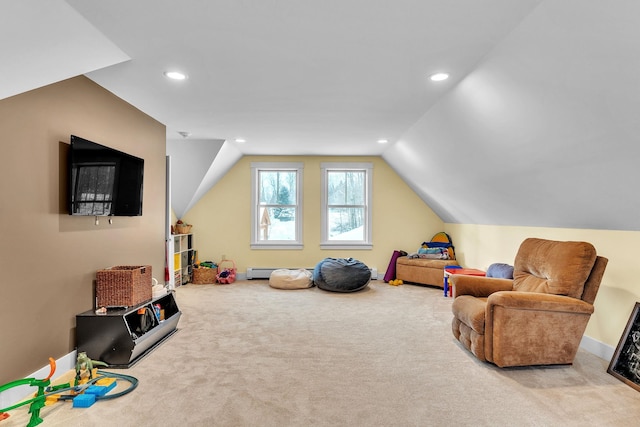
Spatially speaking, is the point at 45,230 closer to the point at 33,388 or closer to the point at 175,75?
the point at 33,388

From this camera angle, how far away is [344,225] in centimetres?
701

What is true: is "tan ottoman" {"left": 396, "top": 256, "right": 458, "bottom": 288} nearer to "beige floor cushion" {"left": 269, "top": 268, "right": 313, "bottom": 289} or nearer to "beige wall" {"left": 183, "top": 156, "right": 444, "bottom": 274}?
"beige wall" {"left": 183, "top": 156, "right": 444, "bottom": 274}

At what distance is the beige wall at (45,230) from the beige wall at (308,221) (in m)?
3.29

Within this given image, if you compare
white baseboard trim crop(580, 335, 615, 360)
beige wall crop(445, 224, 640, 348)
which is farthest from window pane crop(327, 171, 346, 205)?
white baseboard trim crop(580, 335, 615, 360)

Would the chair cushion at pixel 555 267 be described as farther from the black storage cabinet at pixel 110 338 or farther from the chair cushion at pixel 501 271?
the black storage cabinet at pixel 110 338

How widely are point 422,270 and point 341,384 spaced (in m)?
3.90

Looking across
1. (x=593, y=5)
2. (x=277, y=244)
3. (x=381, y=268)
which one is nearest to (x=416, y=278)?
(x=381, y=268)

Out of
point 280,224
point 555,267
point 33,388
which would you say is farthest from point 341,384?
point 280,224

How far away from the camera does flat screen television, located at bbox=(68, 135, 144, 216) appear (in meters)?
2.78

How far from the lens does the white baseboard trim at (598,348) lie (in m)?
3.03

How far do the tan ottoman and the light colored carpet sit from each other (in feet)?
6.73

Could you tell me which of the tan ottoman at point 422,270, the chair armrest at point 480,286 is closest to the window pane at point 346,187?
the tan ottoman at point 422,270

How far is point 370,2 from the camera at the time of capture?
1.93 m

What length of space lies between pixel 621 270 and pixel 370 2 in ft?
9.70
